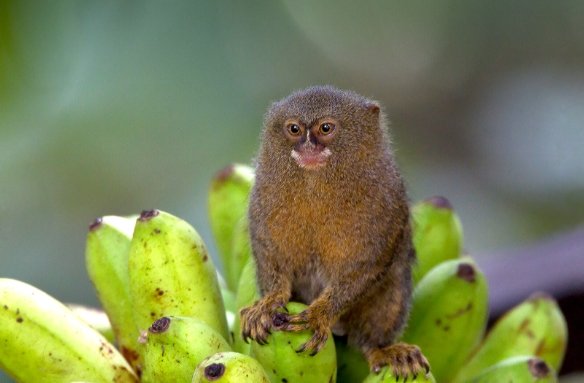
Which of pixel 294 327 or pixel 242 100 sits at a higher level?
pixel 242 100

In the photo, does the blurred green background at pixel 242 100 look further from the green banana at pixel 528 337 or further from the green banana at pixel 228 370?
the green banana at pixel 228 370

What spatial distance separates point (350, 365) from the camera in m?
1.64

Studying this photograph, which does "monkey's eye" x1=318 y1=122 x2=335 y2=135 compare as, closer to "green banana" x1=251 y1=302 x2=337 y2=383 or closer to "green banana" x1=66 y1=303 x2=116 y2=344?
"green banana" x1=251 y1=302 x2=337 y2=383

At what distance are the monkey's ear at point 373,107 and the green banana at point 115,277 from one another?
0.62m

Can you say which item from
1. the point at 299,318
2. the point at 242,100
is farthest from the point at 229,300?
the point at 242,100

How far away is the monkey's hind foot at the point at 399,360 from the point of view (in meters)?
1.36

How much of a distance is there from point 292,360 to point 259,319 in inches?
5.7

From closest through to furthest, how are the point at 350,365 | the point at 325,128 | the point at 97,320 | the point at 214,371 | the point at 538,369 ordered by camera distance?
the point at 214,371 < the point at 538,369 < the point at 325,128 < the point at 350,365 < the point at 97,320

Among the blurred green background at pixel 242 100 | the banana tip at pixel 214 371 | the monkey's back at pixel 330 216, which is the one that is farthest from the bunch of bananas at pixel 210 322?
the blurred green background at pixel 242 100

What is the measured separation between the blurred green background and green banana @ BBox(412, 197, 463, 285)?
0.85 m

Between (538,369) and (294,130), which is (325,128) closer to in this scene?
(294,130)

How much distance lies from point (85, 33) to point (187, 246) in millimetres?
1774

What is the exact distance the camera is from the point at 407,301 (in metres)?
1.63

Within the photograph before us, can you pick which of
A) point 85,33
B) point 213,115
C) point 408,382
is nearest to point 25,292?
point 408,382
